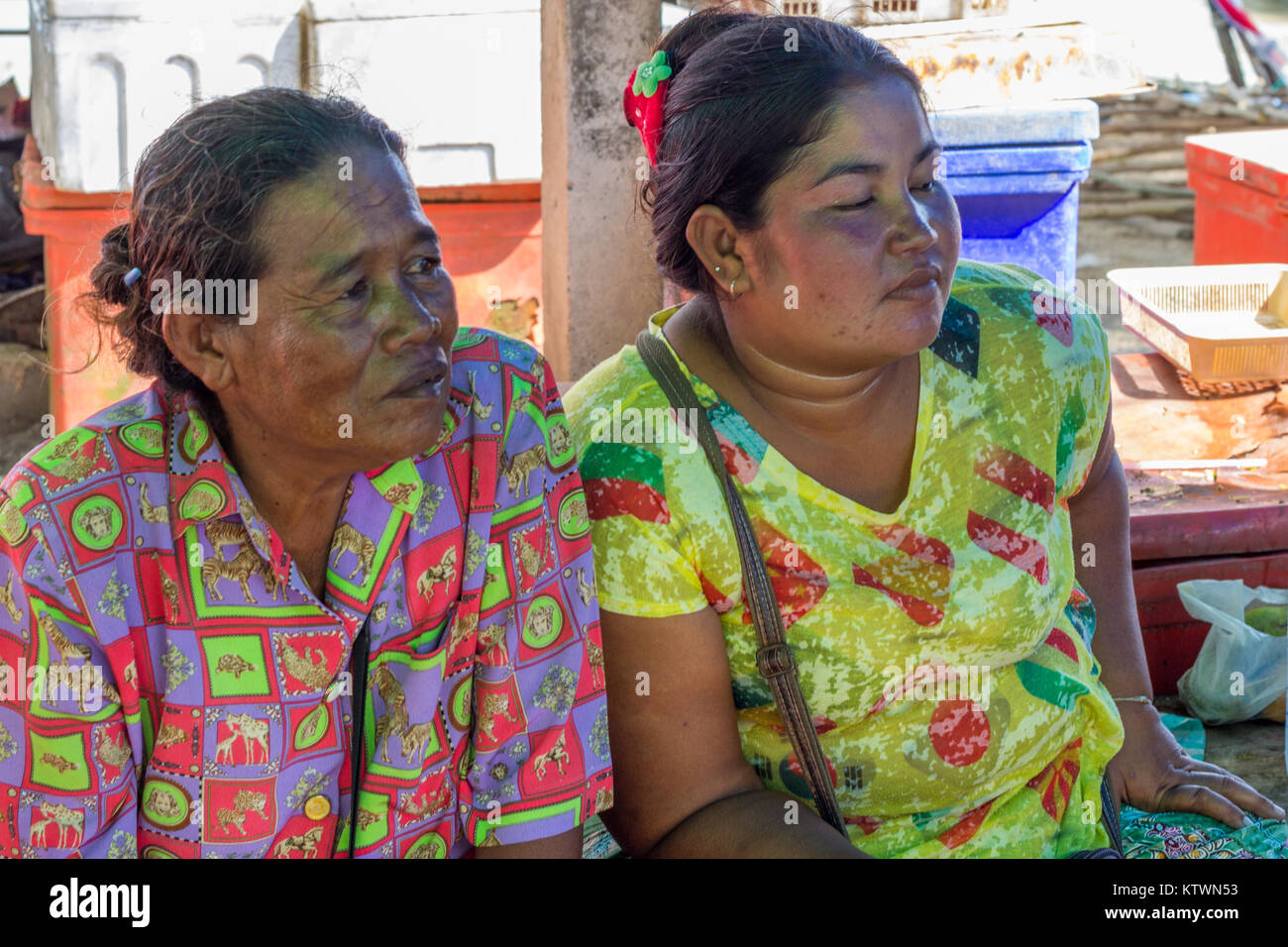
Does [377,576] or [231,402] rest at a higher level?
[231,402]

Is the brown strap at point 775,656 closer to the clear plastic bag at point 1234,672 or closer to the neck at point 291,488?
the neck at point 291,488

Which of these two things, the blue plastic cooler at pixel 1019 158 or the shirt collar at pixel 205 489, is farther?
the blue plastic cooler at pixel 1019 158

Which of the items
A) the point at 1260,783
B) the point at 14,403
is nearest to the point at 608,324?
the point at 1260,783

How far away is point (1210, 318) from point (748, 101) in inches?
115

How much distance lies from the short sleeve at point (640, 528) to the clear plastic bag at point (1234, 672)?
1307 millimetres

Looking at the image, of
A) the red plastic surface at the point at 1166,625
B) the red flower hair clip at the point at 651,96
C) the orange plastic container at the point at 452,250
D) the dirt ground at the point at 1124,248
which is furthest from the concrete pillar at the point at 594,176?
the dirt ground at the point at 1124,248

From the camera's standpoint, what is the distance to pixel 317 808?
1.80 metres

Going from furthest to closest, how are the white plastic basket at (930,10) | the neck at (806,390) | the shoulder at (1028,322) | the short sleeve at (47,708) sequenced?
the white plastic basket at (930,10), the shoulder at (1028,322), the neck at (806,390), the short sleeve at (47,708)

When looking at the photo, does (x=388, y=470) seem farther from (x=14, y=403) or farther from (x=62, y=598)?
(x=14, y=403)

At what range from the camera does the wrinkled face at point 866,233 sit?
1.95 metres

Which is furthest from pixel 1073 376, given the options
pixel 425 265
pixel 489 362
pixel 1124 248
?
pixel 1124 248

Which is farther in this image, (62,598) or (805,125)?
(805,125)
